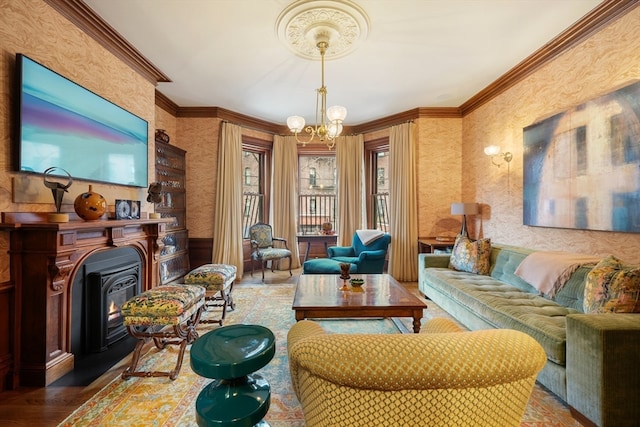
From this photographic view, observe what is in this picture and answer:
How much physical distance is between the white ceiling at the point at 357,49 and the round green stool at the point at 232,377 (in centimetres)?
260

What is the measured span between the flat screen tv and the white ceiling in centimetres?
83

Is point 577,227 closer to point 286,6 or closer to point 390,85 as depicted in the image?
point 390,85

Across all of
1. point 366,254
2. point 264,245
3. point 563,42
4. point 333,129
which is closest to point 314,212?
point 264,245

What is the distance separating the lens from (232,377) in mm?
1218

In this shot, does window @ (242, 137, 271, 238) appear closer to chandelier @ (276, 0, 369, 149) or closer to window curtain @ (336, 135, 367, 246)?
window curtain @ (336, 135, 367, 246)

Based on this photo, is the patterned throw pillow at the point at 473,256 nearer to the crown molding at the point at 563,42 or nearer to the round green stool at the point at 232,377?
the crown molding at the point at 563,42

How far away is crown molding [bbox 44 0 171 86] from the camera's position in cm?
241

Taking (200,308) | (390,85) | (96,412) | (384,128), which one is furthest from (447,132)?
(96,412)

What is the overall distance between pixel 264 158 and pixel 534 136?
14.5ft

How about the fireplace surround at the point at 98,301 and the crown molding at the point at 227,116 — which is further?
the crown molding at the point at 227,116

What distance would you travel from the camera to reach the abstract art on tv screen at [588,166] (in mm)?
2311

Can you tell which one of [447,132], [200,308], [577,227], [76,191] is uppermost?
[447,132]

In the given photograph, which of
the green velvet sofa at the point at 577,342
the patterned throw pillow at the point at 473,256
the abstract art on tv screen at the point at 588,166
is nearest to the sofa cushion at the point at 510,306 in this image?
the green velvet sofa at the point at 577,342

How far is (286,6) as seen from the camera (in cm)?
248
